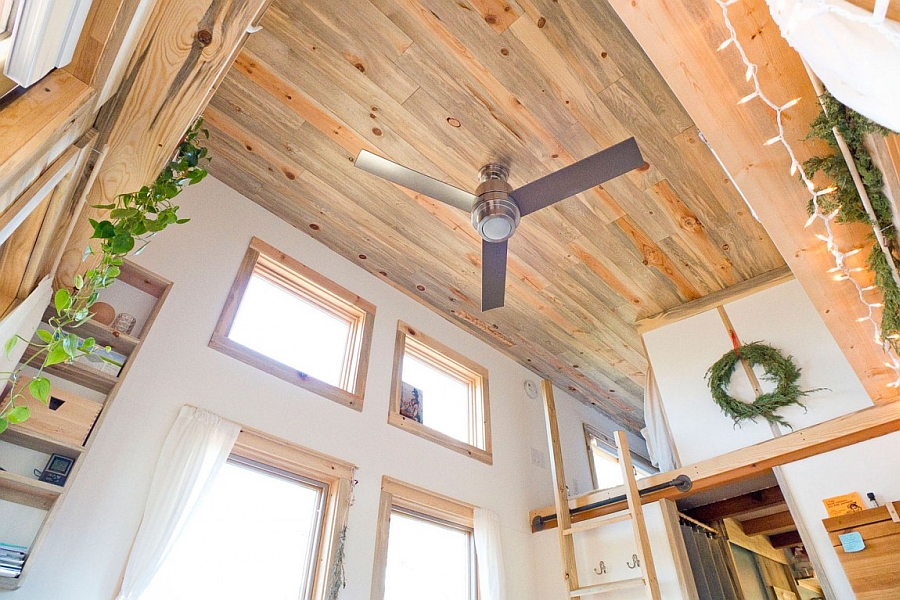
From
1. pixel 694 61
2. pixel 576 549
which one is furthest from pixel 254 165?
pixel 576 549

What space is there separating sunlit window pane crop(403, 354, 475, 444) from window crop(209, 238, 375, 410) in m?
A: 0.55

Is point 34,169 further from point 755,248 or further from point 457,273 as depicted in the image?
point 755,248

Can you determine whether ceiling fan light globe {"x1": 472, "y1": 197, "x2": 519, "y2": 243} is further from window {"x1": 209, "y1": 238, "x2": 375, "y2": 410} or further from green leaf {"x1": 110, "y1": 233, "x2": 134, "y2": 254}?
green leaf {"x1": 110, "y1": 233, "x2": 134, "y2": 254}

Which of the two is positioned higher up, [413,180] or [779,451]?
[413,180]

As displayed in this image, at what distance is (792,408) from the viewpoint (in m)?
3.56

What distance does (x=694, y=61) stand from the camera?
1249 mm

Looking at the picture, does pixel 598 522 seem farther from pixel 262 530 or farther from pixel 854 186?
pixel 854 186

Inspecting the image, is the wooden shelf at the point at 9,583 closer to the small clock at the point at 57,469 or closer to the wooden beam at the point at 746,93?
the small clock at the point at 57,469

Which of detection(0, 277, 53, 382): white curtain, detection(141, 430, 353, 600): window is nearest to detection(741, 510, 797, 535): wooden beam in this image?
detection(141, 430, 353, 600): window

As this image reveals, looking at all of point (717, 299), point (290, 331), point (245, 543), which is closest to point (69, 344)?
point (245, 543)

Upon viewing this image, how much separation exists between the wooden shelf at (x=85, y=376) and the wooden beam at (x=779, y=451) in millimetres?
3346

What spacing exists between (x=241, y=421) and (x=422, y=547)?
154cm

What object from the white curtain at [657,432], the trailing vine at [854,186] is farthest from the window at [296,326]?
the trailing vine at [854,186]

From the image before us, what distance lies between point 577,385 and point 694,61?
15.4 ft
